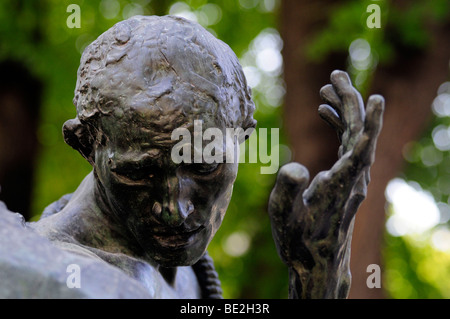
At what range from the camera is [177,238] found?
2217 millimetres

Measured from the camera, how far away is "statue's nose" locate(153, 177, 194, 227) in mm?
2057

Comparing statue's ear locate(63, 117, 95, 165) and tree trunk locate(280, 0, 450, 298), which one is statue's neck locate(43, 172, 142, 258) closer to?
statue's ear locate(63, 117, 95, 165)

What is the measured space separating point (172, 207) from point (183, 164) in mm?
136

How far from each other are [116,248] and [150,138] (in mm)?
623

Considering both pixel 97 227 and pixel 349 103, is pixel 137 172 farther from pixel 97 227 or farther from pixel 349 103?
pixel 349 103

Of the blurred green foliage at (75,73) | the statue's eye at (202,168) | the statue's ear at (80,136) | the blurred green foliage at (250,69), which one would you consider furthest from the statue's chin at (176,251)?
the blurred green foliage at (75,73)

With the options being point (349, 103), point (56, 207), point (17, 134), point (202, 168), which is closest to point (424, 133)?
point (17, 134)

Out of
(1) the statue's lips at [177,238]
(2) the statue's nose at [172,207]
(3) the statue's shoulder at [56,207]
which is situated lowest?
(1) the statue's lips at [177,238]

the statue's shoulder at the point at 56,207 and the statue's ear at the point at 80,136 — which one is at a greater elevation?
the statue's ear at the point at 80,136

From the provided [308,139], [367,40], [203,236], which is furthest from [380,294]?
[203,236]

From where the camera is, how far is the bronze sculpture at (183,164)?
204cm

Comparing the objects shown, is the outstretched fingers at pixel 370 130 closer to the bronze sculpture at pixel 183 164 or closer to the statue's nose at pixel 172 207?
the bronze sculpture at pixel 183 164

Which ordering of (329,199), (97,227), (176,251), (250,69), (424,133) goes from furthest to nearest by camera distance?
Result: (250,69) → (424,133) → (97,227) → (176,251) → (329,199)
